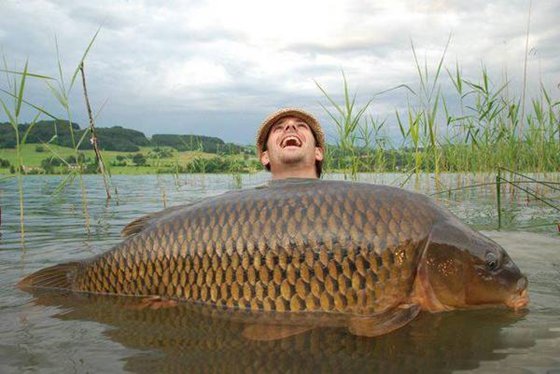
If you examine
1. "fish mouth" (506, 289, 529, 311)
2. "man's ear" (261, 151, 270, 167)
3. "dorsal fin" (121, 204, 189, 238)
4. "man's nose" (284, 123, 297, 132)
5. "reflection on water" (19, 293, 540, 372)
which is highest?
"man's nose" (284, 123, 297, 132)

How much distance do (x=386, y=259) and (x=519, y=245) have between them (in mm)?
2652

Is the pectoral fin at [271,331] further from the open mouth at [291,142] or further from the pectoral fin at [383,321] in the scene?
the open mouth at [291,142]

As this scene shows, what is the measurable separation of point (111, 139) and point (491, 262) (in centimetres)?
7523

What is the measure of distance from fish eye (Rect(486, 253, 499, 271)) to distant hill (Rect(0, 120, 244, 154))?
449 centimetres

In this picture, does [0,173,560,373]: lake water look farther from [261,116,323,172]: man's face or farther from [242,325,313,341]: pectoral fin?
[261,116,323,172]: man's face

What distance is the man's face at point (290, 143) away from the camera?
5.04 metres

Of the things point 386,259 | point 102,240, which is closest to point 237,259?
point 386,259

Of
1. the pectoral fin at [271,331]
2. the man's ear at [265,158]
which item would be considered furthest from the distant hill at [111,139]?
the pectoral fin at [271,331]

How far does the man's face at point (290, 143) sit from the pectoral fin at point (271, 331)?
2.70 metres

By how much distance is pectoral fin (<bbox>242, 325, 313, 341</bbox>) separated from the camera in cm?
241

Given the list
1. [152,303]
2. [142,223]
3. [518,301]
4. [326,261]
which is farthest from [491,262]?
[142,223]

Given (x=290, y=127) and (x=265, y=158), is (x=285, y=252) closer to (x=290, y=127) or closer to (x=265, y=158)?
(x=290, y=127)

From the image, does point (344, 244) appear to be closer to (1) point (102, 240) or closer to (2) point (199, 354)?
(2) point (199, 354)

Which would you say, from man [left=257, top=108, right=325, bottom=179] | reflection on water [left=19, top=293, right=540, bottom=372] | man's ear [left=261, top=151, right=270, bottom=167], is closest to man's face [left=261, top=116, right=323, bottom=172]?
man [left=257, top=108, right=325, bottom=179]
